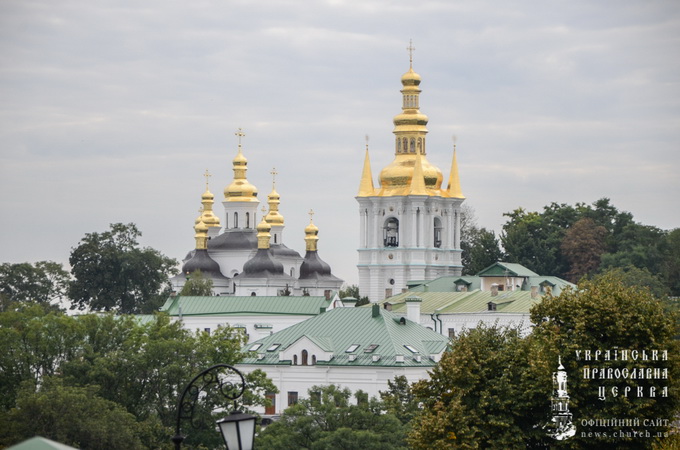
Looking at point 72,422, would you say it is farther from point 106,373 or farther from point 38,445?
point 38,445

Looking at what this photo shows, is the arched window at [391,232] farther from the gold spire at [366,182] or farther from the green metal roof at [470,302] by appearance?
the green metal roof at [470,302]

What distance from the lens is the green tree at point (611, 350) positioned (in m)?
46.8

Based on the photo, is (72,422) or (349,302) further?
(349,302)

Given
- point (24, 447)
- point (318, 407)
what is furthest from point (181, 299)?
point (24, 447)

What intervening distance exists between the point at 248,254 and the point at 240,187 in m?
8.54

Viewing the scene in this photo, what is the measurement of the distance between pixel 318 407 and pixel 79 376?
13312mm

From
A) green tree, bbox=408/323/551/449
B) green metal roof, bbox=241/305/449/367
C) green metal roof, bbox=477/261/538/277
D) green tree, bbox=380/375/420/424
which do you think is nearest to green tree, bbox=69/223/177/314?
green metal roof, bbox=477/261/538/277

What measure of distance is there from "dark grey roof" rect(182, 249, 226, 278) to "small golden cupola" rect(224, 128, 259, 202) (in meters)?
8.35

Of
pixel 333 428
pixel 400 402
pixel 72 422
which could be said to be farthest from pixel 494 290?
pixel 72 422

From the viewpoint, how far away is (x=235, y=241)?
135 meters

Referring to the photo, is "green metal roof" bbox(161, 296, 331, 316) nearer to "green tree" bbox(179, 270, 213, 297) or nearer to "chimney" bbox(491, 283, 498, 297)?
"chimney" bbox(491, 283, 498, 297)

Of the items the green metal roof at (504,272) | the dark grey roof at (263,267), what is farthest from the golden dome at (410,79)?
the green metal roof at (504,272)

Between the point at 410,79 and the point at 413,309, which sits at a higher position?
the point at 410,79

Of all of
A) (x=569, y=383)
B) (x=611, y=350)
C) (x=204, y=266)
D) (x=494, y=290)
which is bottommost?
(x=569, y=383)
